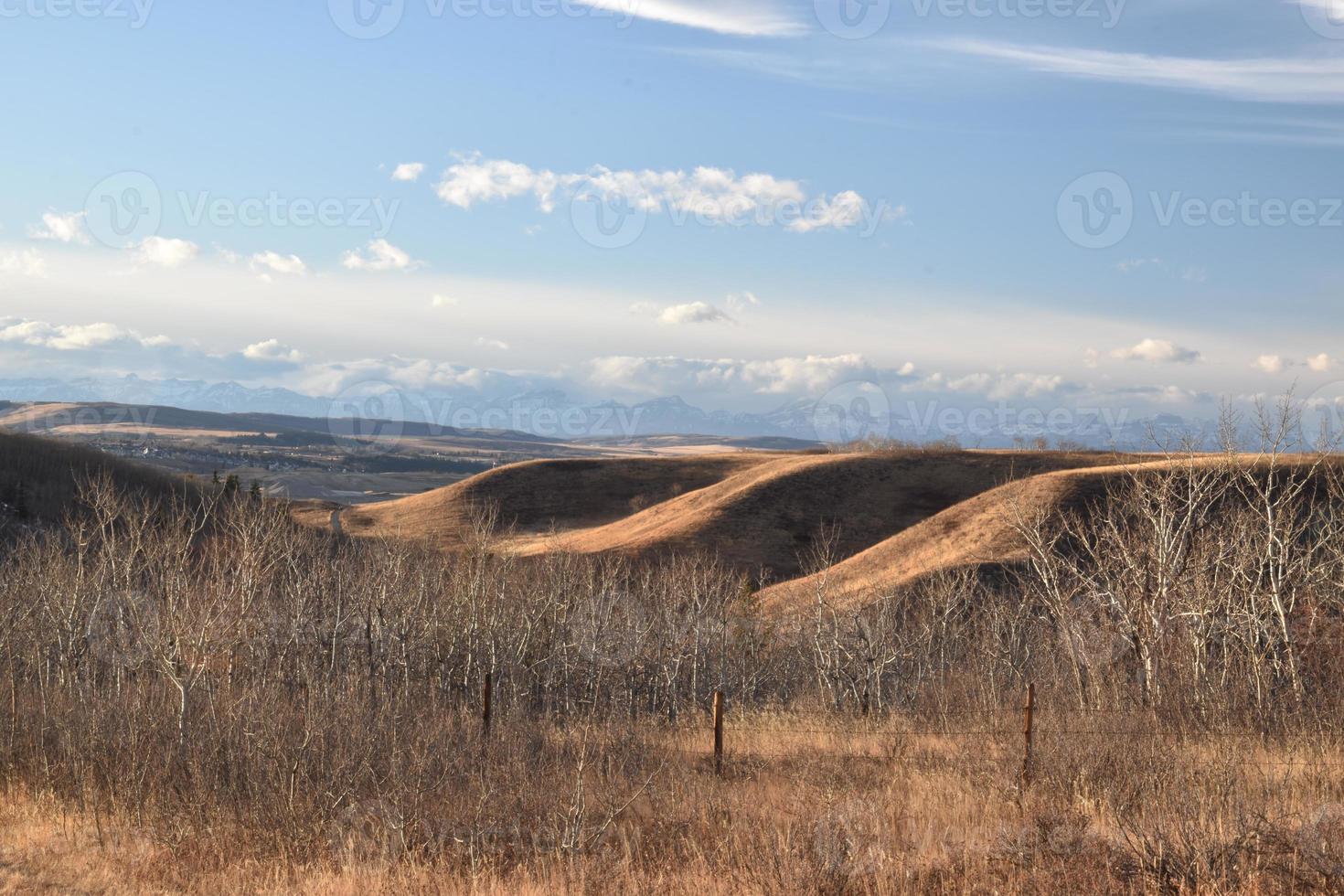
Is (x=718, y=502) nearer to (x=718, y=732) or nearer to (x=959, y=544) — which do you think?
(x=959, y=544)

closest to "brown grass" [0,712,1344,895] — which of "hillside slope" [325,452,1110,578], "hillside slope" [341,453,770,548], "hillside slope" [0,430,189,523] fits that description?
"hillside slope" [0,430,189,523]

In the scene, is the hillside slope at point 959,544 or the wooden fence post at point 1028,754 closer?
the wooden fence post at point 1028,754

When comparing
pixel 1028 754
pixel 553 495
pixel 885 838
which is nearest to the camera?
pixel 885 838

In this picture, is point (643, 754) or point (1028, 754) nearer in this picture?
point (1028, 754)

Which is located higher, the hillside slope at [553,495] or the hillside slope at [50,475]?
the hillside slope at [50,475]

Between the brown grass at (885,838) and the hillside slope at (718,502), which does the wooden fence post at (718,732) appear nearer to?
the brown grass at (885,838)

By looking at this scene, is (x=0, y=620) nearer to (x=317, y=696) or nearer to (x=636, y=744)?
(x=317, y=696)

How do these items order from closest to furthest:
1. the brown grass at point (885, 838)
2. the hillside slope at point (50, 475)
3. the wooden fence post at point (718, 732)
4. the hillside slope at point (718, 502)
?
the brown grass at point (885, 838), the wooden fence post at point (718, 732), the hillside slope at point (50, 475), the hillside slope at point (718, 502)

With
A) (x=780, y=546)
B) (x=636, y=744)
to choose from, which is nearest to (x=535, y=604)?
(x=636, y=744)

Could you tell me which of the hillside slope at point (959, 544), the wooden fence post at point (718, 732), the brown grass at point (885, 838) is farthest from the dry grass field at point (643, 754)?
the hillside slope at point (959, 544)

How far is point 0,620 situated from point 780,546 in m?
53.4

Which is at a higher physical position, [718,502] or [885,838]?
[885,838]

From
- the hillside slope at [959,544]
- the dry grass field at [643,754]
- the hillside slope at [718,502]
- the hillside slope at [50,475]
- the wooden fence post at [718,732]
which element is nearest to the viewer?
the dry grass field at [643,754]

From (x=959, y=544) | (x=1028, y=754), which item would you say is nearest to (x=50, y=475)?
(x=959, y=544)
